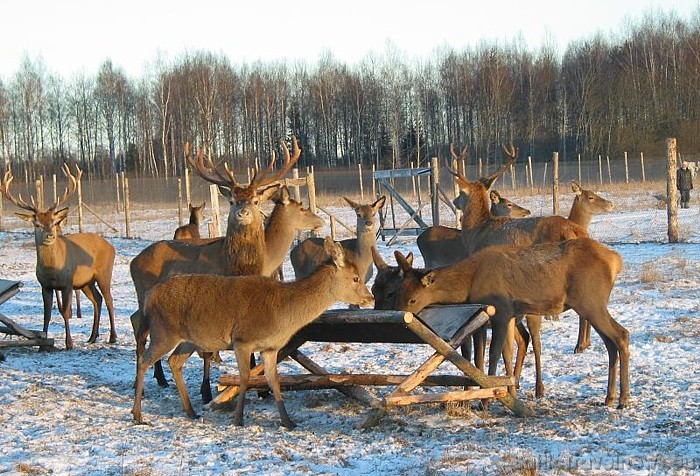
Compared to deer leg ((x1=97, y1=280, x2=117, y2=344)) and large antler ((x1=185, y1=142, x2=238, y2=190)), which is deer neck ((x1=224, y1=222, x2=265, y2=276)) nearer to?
large antler ((x1=185, y1=142, x2=238, y2=190))

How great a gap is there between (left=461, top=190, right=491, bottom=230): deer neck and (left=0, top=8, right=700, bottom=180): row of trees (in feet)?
177

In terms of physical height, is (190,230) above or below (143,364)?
above

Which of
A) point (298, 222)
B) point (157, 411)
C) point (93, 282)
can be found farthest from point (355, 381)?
point (93, 282)

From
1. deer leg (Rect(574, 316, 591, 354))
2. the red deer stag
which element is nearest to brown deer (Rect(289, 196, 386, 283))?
the red deer stag

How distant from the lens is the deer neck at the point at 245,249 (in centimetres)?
995

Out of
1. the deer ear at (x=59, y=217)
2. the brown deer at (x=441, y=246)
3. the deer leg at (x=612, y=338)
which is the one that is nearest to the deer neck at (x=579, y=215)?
the brown deer at (x=441, y=246)

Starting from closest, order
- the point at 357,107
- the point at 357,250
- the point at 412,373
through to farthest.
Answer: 1. the point at 412,373
2. the point at 357,250
3. the point at 357,107

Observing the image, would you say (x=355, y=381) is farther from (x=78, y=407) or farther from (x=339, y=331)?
(x=78, y=407)

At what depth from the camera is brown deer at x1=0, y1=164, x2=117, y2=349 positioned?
516 inches

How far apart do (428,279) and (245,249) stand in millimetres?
2436

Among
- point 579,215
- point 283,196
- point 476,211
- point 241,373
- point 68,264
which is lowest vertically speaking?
point 241,373

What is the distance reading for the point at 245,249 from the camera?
10.0m

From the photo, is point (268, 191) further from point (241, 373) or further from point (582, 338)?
point (582, 338)

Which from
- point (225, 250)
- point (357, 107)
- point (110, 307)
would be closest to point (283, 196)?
point (225, 250)
